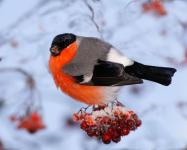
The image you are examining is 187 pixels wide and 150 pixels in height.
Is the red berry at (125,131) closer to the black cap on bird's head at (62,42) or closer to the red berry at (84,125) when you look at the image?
the red berry at (84,125)

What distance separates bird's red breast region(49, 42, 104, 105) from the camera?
4.00 ft

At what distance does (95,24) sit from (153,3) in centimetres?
41

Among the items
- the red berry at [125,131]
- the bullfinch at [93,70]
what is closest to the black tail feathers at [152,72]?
the bullfinch at [93,70]

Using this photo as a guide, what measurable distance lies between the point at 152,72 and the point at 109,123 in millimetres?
145

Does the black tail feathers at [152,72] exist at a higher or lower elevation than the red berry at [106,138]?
higher

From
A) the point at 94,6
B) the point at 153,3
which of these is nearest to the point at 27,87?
the point at 94,6

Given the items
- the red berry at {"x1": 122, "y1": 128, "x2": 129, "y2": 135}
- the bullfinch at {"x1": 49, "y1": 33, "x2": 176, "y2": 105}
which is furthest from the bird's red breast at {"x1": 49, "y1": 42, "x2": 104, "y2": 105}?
the red berry at {"x1": 122, "y1": 128, "x2": 129, "y2": 135}

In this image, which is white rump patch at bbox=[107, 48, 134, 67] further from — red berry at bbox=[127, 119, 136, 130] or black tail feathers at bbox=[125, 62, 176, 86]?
red berry at bbox=[127, 119, 136, 130]

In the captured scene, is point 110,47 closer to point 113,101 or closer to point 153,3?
point 113,101

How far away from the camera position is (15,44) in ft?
5.60

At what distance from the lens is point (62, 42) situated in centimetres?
120

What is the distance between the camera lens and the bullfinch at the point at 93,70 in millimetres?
1178

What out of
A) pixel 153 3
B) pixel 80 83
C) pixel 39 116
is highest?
pixel 80 83

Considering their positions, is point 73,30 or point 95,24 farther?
point 73,30
